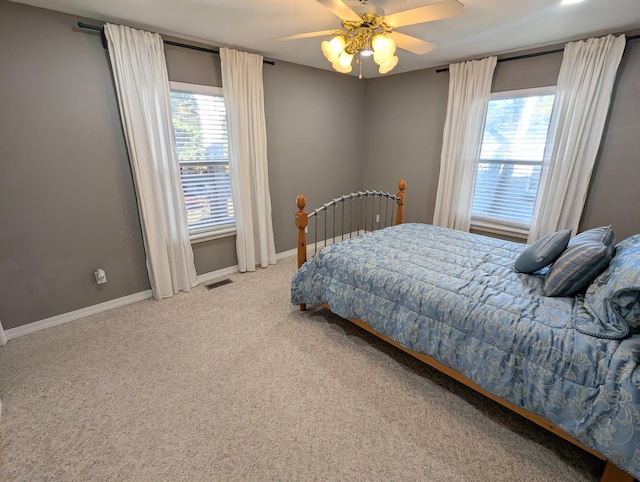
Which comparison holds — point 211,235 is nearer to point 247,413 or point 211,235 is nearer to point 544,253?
point 247,413

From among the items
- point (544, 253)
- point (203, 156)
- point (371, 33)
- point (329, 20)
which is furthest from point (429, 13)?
point (203, 156)

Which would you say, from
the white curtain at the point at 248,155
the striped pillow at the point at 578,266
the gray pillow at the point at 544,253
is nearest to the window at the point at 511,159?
the gray pillow at the point at 544,253

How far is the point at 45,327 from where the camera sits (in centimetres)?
260

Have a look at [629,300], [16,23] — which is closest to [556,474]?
[629,300]

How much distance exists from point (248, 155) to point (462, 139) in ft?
8.56

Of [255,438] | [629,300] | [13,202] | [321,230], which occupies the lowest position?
[255,438]

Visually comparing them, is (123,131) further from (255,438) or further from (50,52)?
(255,438)

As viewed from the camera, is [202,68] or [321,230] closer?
[202,68]

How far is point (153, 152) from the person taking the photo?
284 cm

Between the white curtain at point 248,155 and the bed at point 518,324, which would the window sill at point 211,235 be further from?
the bed at point 518,324

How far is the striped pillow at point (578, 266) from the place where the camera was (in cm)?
166

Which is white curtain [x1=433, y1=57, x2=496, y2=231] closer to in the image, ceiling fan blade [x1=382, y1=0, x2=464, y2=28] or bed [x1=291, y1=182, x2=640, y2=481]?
bed [x1=291, y1=182, x2=640, y2=481]

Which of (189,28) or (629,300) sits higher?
(189,28)

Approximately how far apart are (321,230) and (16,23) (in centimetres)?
369
